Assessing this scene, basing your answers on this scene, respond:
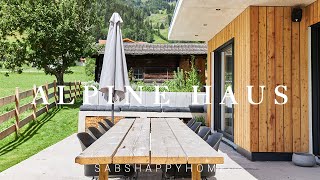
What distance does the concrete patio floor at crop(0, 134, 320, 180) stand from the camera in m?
A: 4.77

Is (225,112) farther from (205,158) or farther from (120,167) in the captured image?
(205,158)

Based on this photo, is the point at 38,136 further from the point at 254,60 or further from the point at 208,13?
the point at 254,60

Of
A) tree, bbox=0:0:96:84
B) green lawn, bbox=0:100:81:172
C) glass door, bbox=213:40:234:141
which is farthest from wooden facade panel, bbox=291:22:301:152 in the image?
tree, bbox=0:0:96:84

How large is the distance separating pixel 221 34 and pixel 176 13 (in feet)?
6.11

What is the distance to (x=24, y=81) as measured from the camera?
34125mm

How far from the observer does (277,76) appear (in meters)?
6.32

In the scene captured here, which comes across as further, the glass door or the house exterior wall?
the glass door

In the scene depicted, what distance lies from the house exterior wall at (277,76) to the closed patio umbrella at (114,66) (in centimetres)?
227

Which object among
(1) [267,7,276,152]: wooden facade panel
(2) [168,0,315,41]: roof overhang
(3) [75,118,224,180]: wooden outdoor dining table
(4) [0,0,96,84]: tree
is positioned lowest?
(3) [75,118,224,180]: wooden outdoor dining table

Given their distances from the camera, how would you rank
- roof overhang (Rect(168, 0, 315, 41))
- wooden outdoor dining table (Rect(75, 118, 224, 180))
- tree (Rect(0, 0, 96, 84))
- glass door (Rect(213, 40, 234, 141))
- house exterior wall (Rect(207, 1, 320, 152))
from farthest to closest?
tree (Rect(0, 0, 96, 84)) → glass door (Rect(213, 40, 234, 141)) → house exterior wall (Rect(207, 1, 320, 152)) → roof overhang (Rect(168, 0, 315, 41)) → wooden outdoor dining table (Rect(75, 118, 224, 180))

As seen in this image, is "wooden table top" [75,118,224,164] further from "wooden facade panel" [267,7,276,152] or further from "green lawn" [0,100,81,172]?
"green lawn" [0,100,81,172]

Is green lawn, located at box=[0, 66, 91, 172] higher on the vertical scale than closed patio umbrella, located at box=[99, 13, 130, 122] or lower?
lower

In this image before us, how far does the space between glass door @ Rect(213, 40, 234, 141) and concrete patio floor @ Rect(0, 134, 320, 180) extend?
7.66 ft

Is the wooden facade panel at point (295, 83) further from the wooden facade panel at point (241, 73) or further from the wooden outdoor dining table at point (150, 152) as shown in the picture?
the wooden outdoor dining table at point (150, 152)
